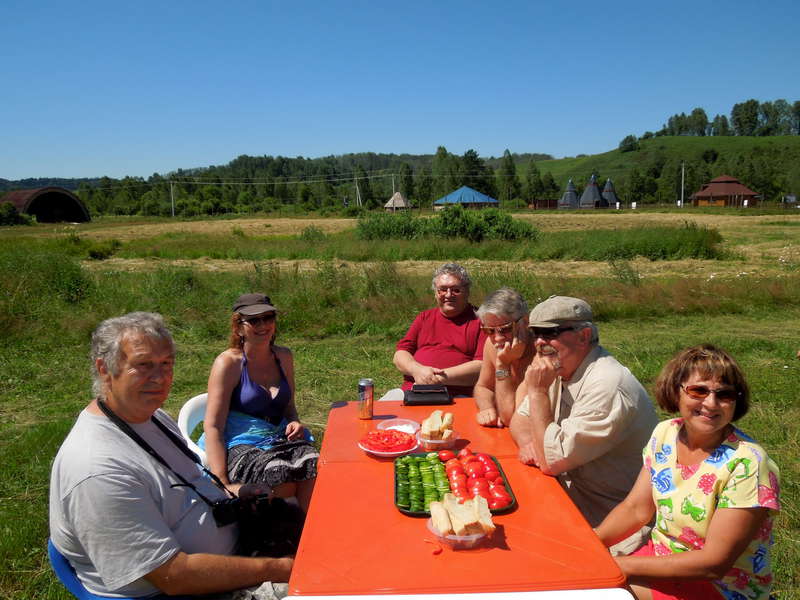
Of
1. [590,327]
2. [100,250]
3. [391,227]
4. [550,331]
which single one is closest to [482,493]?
[550,331]

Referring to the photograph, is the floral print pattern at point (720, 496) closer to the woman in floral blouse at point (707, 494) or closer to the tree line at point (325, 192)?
the woman in floral blouse at point (707, 494)

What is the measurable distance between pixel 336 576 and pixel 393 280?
8.72 m

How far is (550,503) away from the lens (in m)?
2.31

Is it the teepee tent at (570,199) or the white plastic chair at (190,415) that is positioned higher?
the teepee tent at (570,199)

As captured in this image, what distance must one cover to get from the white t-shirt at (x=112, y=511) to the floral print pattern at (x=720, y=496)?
1.89 m

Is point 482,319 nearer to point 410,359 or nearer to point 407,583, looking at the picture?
point 410,359

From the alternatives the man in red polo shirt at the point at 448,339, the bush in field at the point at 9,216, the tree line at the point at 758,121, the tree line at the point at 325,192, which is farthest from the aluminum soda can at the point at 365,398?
the tree line at the point at 758,121

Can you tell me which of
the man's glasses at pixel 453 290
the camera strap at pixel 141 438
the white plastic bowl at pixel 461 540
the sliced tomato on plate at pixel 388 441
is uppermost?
the man's glasses at pixel 453 290

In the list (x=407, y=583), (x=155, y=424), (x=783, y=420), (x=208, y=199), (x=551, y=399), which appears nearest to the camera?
(x=407, y=583)

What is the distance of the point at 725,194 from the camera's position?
69.8m

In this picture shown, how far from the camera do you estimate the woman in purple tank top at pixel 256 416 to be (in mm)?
3311

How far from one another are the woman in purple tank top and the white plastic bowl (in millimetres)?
1472

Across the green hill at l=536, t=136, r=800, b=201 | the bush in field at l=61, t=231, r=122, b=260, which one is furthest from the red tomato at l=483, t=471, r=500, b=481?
the green hill at l=536, t=136, r=800, b=201

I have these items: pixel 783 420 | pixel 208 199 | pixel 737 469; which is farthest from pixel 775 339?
pixel 208 199
